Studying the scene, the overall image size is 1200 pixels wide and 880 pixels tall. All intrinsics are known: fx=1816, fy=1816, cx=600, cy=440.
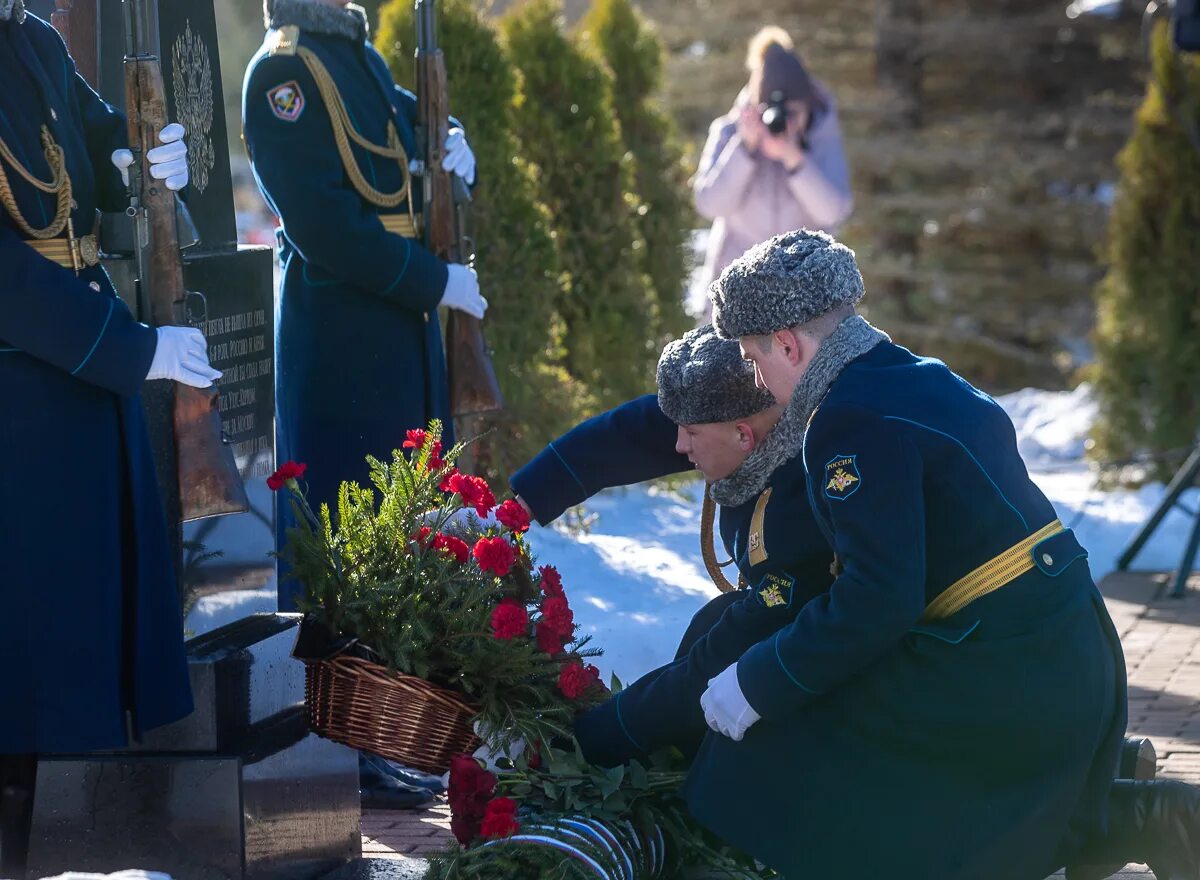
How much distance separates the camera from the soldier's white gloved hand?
4.64 meters

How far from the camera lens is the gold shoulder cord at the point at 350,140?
14.3 feet

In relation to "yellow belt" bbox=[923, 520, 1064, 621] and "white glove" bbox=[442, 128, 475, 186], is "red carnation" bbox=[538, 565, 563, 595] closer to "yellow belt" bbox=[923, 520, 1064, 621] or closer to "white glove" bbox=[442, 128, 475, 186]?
"yellow belt" bbox=[923, 520, 1064, 621]

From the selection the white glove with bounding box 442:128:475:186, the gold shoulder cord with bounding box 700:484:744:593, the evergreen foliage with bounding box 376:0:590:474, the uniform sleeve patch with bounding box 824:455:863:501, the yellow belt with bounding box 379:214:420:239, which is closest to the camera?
the uniform sleeve patch with bounding box 824:455:863:501

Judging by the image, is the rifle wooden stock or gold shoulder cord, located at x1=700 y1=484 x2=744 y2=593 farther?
gold shoulder cord, located at x1=700 y1=484 x2=744 y2=593

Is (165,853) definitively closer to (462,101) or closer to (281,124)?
(281,124)

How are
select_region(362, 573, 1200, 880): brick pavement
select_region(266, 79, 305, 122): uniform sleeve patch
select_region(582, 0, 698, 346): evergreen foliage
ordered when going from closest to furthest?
select_region(362, 573, 1200, 880): brick pavement
select_region(266, 79, 305, 122): uniform sleeve patch
select_region(582, 0, 698, 346): evergreen foliage

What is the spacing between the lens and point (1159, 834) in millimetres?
3252

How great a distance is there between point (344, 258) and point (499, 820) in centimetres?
174

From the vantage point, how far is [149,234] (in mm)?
3572

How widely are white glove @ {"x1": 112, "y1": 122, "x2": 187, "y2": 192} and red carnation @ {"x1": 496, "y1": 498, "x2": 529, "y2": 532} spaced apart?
92 centimetres

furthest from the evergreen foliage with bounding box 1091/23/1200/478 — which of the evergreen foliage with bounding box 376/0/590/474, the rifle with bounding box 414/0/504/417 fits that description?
the rifle with bounding box 414/0/504/417

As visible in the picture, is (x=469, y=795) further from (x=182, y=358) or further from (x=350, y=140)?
(x=350, y=140)

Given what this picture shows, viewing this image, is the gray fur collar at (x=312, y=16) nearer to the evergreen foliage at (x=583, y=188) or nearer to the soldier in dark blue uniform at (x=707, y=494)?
the soldier in dark blue uniform at (x=707, y=494)

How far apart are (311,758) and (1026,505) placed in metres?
1.62
